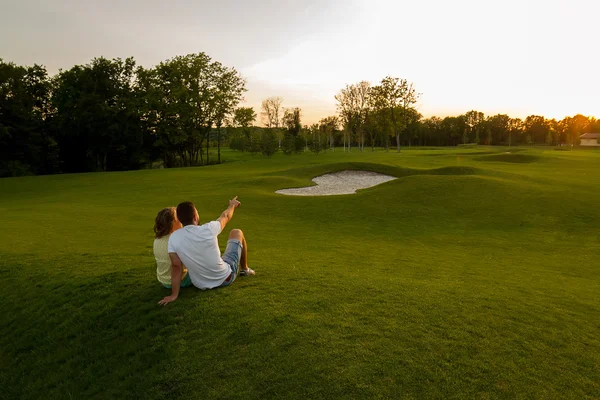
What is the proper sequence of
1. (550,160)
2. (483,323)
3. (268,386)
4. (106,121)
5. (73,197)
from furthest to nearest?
(106,121) → (550,160) → (73,197) → (483,323) → (268,386)

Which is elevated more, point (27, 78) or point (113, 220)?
point (27, 78)

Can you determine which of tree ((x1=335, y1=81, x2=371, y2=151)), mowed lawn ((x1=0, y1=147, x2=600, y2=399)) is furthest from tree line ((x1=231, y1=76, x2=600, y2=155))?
mowed lawn ((x1=0, y1=147, x2=600, y2=399))

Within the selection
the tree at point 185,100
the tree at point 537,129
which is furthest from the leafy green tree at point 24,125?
the tree at point 537,129

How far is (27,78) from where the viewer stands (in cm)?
6819

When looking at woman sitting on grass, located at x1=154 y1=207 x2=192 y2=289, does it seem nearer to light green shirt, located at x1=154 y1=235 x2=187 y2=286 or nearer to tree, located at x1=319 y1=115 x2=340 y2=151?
light green shirt, located at x1=154 y1=235 x2=187 y2=286

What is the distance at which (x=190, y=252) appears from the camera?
775 centimetres

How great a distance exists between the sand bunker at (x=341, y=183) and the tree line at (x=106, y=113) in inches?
1649

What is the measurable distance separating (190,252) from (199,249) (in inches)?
7.9

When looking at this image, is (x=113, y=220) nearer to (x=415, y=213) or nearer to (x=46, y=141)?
(x=415, y=213)

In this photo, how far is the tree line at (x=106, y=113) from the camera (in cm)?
6250

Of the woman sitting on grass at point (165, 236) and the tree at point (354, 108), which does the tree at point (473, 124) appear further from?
the woman sitting on grass at point (165, 236)

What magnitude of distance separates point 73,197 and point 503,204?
34589 mm

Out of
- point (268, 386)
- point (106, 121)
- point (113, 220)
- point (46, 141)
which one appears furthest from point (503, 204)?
point (46, 141)

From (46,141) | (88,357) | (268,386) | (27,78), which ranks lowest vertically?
(88,357)
